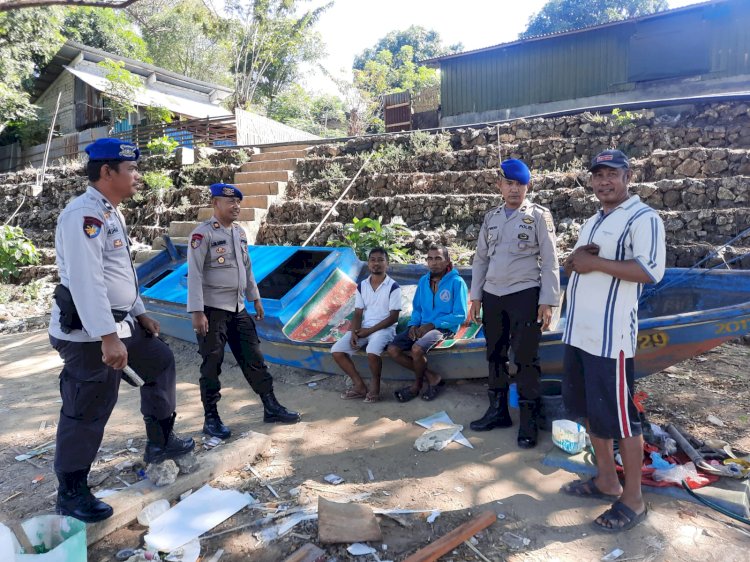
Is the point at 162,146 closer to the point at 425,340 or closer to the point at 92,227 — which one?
the point at 425,340

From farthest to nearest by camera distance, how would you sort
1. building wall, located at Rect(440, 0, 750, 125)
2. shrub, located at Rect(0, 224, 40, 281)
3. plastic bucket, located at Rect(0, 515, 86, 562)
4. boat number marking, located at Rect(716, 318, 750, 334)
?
building wall, located at Rect(440, 0, 750, 125) < shrub, located at Rect(0, 224, 40, 281) < boat number marking, located at Rect(716, 318, 750, 334) < plastic bucket, located at Rect(0, 515, 86, 562)

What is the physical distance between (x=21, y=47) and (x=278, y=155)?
1131 centimetres

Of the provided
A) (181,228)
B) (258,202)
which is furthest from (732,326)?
(181,228)

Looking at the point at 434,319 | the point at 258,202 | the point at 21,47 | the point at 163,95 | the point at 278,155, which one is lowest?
the point at 434,319

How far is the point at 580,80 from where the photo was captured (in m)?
12.9

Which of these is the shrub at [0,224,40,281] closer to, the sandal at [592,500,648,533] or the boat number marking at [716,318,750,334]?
the sandal at [592,500,648,533]

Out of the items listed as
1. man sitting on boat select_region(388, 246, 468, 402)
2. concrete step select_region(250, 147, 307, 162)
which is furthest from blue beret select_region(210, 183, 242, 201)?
concrete step select_region(250, 147, 307, 162)

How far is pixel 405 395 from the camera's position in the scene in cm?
420

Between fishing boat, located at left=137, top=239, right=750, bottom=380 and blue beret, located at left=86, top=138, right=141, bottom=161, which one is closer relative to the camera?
blue beret, located at left=86, top=138, right=141, bottom=161

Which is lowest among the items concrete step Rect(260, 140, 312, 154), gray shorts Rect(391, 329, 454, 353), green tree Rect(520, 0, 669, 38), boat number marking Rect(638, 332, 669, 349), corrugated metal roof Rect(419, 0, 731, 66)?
gray shorts Rect(391, 329, 454, 353)

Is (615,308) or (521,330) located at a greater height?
(615,308)

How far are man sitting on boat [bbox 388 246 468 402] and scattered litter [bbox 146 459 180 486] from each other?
1.88 meters

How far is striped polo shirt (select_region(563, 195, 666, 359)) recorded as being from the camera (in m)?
2.37

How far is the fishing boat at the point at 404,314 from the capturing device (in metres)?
3.34
